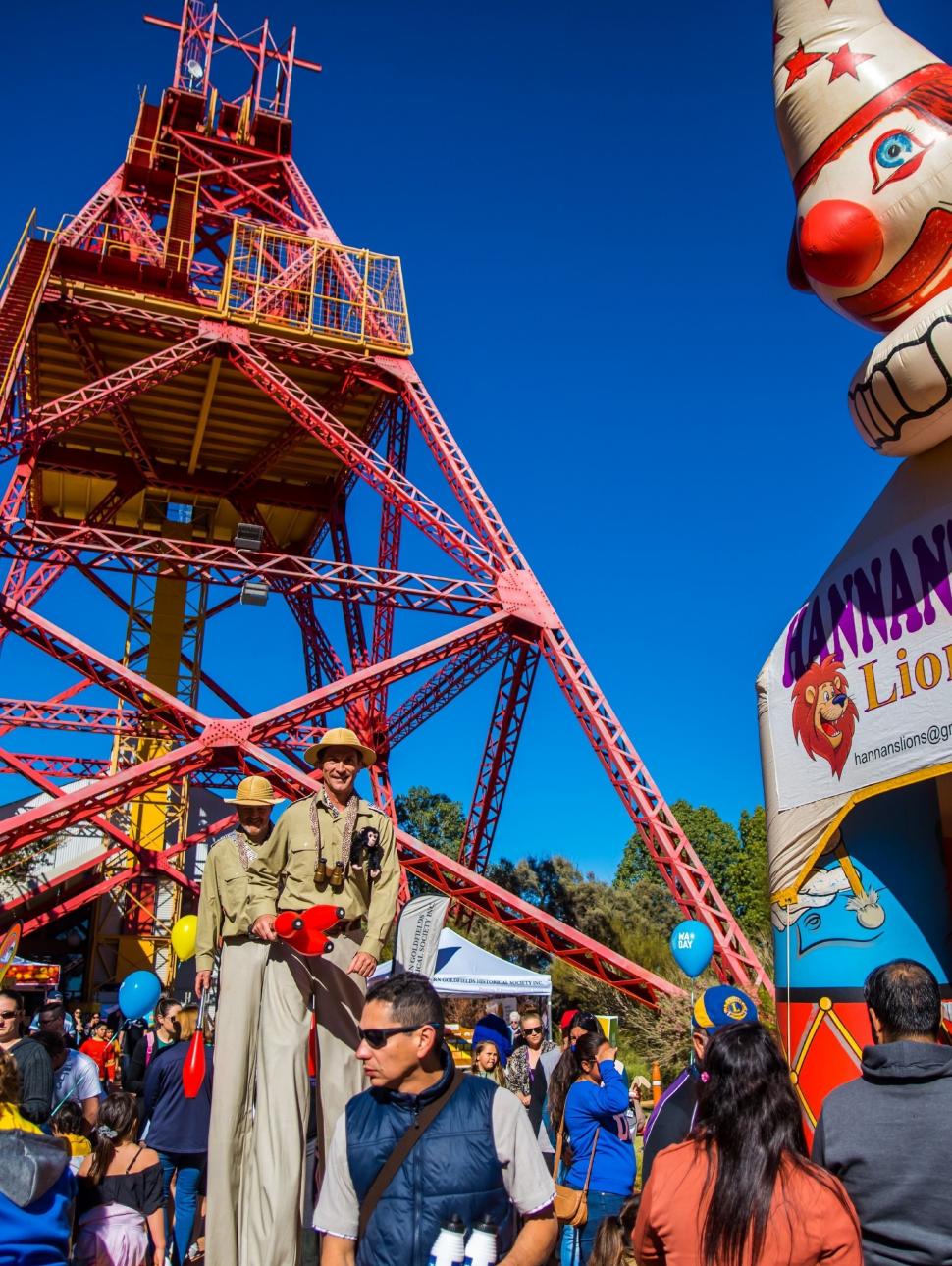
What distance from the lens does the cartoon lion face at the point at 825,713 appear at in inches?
212

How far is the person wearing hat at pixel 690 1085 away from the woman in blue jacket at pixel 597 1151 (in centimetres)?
50

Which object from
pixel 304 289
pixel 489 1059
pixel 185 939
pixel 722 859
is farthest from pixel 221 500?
pixel 722 859

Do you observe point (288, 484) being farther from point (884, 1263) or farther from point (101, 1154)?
point (884, 1263)

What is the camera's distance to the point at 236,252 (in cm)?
1628

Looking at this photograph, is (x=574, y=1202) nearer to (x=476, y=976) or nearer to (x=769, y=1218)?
(x=769, y=1218)

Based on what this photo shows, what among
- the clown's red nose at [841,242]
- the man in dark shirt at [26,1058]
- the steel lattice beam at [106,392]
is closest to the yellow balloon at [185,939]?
the man in dark shirt at [26,1058]

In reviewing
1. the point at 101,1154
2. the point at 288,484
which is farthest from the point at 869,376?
the point at 288,484

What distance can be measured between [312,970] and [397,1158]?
6.13 ft

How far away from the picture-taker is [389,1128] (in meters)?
2.32

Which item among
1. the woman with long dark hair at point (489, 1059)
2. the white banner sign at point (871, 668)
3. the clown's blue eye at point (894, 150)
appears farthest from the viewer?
the woman with long dark hair at point (489, 1059)

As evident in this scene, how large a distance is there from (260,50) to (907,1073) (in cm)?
2328

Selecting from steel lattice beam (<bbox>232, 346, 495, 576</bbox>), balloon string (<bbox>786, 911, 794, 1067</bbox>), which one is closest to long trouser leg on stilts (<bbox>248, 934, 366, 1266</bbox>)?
balloon string (<bbox>786, 911, 794, 1067</bbox>)

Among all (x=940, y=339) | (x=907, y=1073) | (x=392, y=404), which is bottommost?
(x=907, y=1073)

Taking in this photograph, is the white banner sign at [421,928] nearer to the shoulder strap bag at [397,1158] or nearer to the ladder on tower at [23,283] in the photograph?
the shoulder strap bag at [397,1158]
